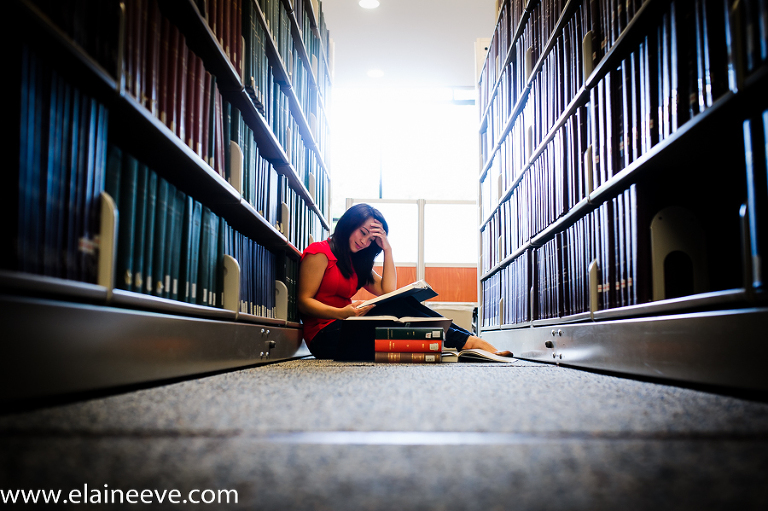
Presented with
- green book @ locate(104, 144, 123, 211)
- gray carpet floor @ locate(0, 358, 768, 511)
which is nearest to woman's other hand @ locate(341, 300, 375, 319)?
green book @ locate(104, 144, 123, 211)

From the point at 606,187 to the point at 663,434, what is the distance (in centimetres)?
104

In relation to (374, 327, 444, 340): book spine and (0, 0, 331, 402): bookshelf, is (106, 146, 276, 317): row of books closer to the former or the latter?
(0, 0, 331, 402): bookshelf

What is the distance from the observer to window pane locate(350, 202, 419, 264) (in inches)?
219

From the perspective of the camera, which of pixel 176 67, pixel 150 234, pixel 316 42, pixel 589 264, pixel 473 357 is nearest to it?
pixel 150 234

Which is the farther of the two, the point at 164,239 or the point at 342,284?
the point at 342,284

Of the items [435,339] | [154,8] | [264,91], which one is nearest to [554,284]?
[435,339]

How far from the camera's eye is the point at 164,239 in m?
1.11

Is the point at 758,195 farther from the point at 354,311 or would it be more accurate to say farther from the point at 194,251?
the point at 354,311

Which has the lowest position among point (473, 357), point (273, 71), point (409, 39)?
point (473, 357)

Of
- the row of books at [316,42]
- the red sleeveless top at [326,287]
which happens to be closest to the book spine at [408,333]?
the red sleeveless top at [326,287]

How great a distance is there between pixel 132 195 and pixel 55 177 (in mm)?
238

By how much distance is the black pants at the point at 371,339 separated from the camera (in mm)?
2135

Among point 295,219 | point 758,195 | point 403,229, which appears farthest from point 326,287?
point 403,229

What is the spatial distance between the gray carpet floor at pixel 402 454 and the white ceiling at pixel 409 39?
4.58 meters
